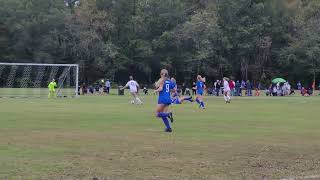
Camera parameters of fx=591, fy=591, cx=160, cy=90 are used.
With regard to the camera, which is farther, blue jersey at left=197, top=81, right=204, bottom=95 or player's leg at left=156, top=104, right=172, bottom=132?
blue jersey at left=197, top=81, right=204, bottom=95

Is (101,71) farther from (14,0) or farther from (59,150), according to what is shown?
(59,150)

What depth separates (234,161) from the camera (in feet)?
37.7

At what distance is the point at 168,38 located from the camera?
82.8 metres

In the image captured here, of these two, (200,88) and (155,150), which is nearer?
(155,150)

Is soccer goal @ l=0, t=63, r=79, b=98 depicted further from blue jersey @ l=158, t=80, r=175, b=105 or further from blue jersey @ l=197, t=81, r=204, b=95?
blue jersey @ l=158, t=80, r=175, b=105

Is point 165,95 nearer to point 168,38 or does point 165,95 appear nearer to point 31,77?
point 31,77

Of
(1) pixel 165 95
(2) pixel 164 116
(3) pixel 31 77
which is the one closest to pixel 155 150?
(2) pixel 164 116

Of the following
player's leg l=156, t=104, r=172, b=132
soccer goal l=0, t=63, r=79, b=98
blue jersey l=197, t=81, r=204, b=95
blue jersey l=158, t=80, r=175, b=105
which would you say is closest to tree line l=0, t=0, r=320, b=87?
soccer goal l=0, t=63, r=79, b=98

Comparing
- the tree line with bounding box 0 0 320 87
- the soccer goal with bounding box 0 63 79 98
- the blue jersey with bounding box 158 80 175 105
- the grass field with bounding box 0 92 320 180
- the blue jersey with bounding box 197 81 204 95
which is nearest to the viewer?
the grass field with bounding box 0 92 320 180

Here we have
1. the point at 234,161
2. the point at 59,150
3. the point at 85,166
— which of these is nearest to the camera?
the point at 85,166

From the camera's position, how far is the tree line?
8188 centimetres

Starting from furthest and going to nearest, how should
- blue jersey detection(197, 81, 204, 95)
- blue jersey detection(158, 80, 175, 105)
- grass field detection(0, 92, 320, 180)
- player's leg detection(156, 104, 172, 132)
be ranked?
1. blue jersey detection(197, 81, 204, 95)
2. blue jersey detection(158, 80, 175, 105)
3. player's leg detection(156, 104, 172, 132)
4. grass field detection(0, 92, 320, 180)

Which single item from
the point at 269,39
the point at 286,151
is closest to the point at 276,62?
the point at 269,39

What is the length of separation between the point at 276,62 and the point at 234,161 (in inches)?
3009
